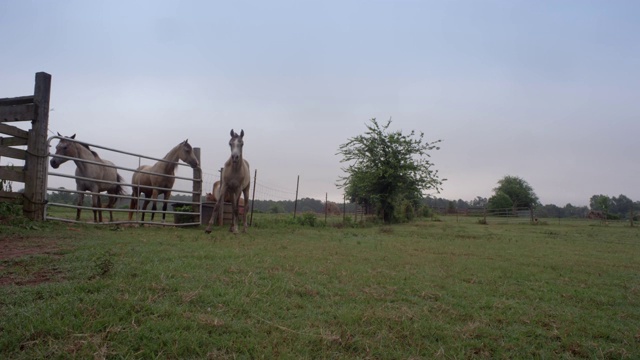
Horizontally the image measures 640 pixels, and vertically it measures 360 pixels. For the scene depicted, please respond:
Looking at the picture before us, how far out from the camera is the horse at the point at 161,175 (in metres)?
9.23

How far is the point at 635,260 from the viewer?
743 centimetres

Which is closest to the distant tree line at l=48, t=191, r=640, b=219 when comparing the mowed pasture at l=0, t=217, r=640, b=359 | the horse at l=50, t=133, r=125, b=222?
the horse at l=50, t=133, r=125, b=222

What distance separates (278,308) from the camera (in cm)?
279

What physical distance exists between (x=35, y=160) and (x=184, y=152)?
390 cm

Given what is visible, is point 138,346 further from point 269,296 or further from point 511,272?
point 511,272

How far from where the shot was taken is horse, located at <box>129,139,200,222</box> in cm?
923

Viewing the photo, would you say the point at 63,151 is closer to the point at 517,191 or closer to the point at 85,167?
the point at 85,167

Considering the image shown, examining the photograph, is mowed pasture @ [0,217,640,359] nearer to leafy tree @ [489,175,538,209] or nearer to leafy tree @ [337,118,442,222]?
leafy tree @ [337,118,442,222]

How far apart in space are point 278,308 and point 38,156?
6.06m

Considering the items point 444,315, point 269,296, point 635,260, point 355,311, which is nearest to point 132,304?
point 269,296

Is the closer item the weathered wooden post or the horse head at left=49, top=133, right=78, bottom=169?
the horse head at left=49, top=133, right=78, bottom=169

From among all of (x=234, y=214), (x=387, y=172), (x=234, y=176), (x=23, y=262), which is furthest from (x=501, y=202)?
(x=23, y=262)

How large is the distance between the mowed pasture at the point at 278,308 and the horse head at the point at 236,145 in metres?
3.91

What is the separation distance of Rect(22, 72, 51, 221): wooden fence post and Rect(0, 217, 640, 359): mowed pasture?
1698mm
